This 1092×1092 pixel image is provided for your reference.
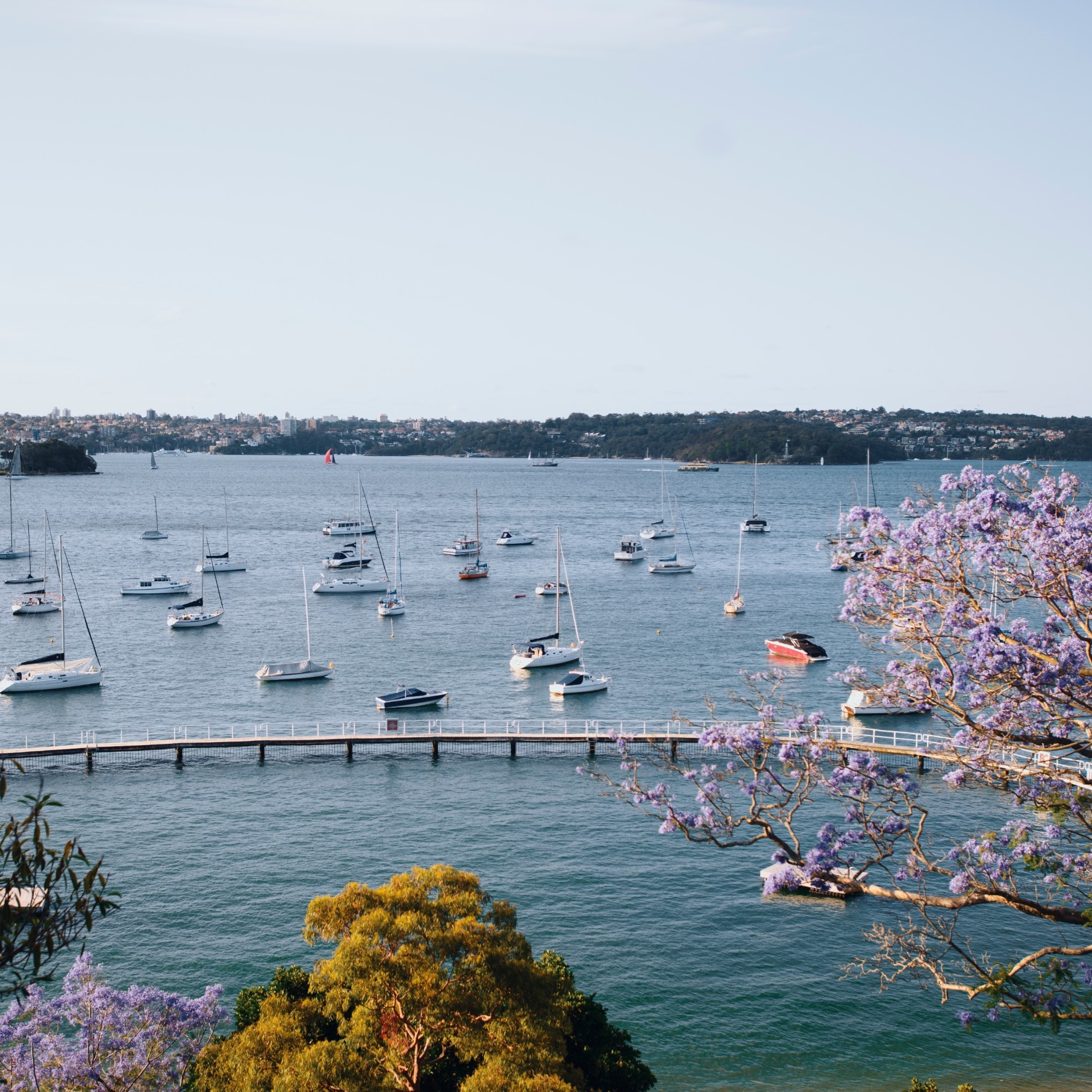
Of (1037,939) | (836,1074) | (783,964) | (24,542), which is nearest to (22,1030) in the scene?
(836,1074)

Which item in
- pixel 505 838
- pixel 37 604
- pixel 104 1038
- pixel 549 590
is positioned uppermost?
pixel 104 1038

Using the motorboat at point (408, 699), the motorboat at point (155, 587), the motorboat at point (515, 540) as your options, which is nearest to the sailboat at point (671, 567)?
the motorboat at point (515, 540)

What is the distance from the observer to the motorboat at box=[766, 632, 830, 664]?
70438mm

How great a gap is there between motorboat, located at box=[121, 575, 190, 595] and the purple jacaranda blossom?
8295 cm

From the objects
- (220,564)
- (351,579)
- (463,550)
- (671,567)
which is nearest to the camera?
(351,579)

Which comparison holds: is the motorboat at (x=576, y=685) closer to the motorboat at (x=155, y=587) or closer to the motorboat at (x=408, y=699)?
the motorboat at (x=408, y=699)

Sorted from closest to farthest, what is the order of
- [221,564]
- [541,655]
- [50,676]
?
[50,676] → [541,655] → [221,564]

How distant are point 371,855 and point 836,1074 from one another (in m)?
17.9

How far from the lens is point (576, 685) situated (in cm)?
6169

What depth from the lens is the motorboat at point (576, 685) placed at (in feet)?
201

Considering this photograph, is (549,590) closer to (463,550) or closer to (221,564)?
(463,550)

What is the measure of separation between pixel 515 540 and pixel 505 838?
327 feet

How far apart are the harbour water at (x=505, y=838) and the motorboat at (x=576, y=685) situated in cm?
60

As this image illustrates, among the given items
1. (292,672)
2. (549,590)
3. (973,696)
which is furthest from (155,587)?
(973,696)
